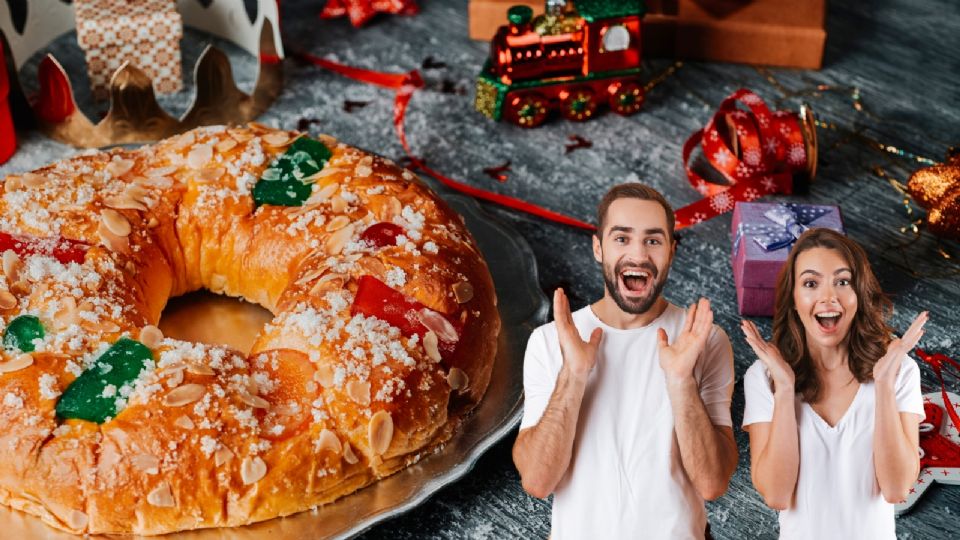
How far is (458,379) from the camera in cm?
170

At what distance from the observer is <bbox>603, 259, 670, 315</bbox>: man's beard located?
1.06 meters

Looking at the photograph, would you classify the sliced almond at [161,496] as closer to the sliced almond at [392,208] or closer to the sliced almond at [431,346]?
the sliced almond at [431,346]

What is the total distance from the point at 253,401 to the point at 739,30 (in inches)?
62.7

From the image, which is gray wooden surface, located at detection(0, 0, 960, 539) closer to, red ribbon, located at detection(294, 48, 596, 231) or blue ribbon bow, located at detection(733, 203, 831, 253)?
red ribbon, located at detection(294, 48, 596, 231)

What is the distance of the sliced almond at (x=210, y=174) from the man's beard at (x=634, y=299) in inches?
41.6

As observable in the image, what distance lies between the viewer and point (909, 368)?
1047 mm

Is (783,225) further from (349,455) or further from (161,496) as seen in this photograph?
(161,496)

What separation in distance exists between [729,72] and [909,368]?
1784mm

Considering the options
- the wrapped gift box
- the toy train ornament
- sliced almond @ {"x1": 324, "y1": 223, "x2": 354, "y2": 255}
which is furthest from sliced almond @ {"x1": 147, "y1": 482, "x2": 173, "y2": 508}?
the wrapped gift box

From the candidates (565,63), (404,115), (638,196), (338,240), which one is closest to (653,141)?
→ (565,63)

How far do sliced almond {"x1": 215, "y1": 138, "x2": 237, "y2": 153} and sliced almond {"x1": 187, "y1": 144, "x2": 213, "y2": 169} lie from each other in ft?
0.05

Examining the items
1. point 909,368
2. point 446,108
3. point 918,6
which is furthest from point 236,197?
point 918,6

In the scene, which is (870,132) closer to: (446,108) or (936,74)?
(936,74)

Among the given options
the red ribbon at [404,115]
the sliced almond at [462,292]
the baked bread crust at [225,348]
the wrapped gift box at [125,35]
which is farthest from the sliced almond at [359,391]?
the wrapped gift box at [125,35]
